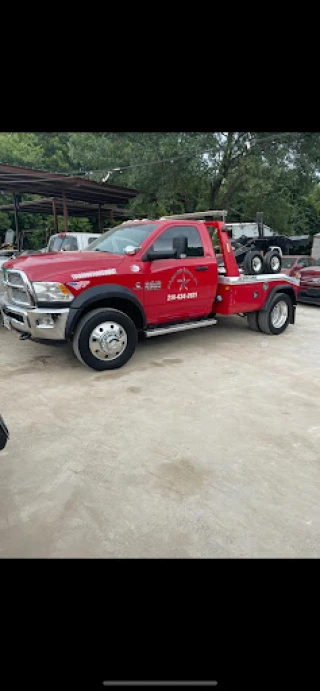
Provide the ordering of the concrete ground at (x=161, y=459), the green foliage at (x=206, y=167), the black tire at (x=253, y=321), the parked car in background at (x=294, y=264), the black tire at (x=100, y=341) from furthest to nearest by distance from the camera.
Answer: the green foliage at (x=206, y=167) → the parked car in background at (x=294, y=264) → the black tire at (x=253, y=321) → the black tire at (x=100, y=341) → the concrete ground at (x=161, y=459)

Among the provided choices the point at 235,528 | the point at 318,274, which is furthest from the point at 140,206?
the point at 235,528

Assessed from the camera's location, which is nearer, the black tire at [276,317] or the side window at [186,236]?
the side window at [186,236]

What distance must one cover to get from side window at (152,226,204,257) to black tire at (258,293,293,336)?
5.80ft

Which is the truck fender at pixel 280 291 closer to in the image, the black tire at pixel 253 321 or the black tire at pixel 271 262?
the black tire at pixel 253 321

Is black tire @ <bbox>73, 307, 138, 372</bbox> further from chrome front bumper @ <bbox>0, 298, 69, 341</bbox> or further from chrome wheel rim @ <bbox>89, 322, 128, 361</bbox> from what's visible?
chrome front bumper @ <bbox>0, 298, 69, 341</bbox>

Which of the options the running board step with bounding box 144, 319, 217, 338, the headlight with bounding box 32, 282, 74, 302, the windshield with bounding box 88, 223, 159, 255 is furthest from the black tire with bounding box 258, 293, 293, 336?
the headlight with bounding box 32, 282, 74, 302

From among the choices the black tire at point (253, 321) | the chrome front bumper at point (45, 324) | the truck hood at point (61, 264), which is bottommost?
the black tire at point (253, 321)

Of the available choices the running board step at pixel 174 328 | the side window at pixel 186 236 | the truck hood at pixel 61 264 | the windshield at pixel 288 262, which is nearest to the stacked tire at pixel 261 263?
the side window at pixel 186 236

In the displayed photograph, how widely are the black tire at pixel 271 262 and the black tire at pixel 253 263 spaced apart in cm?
10

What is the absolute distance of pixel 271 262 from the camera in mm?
7445

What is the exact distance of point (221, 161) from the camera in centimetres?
1545

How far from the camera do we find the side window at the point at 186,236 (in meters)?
5.82

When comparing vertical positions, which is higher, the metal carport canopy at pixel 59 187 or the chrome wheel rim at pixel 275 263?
the metal carport canopy at pixel 59 187

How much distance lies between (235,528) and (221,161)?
1546cm
